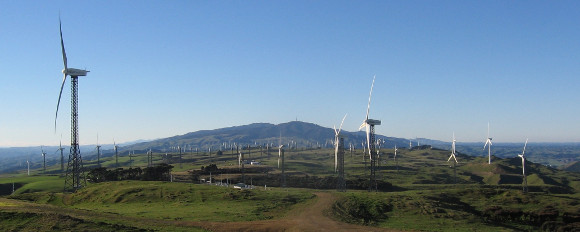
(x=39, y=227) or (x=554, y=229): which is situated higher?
(x=39, y=227)

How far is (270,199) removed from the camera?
101m

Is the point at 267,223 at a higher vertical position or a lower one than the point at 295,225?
higher

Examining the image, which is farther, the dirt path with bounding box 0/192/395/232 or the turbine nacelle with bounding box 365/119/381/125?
the turbine nacelle with bounding box 365/119/381/125

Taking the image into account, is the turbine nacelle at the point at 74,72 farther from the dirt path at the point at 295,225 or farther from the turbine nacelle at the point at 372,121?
the turbine nacelle at the point at 372,121

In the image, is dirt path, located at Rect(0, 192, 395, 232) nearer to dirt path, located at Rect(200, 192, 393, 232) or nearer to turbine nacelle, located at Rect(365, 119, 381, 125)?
dirt path, located at Rect(200, 192, 393, 232)

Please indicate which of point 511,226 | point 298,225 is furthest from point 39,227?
point 511,226

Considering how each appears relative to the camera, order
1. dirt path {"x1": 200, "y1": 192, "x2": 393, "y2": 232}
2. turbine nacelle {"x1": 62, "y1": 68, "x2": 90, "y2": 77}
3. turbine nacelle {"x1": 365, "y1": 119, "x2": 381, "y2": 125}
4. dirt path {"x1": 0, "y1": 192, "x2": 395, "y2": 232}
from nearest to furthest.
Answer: dirt path {"x1": 200, "y1": 192, "x2": 393, "y2": 232}, dirt path {"x1": 0, "y1": 192, "x2": 395, "y2": 232}, turbine nacelle {"x1": 62, "y1": 68, "x2": 90, "y2": 77}, turbine nacelle {"x1": 365, "y1": 119, "x2": 381, "y2": 125}

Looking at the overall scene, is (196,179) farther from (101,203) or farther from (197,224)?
(197,224)

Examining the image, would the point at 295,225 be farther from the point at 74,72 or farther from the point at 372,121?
the point at 74,72

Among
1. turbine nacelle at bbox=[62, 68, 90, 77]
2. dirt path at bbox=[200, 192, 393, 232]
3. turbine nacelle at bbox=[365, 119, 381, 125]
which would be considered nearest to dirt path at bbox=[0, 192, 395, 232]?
dirt path at bbox=[200, 192, 393, 232]

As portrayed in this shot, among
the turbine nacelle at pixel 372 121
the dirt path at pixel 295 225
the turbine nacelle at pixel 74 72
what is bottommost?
the dirt path at pixel 295 225

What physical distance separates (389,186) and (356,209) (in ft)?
269

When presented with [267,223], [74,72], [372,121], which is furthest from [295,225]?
[74,72]

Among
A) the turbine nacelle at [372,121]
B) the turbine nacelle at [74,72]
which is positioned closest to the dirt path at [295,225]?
the turbine nacelle at [372,121]
